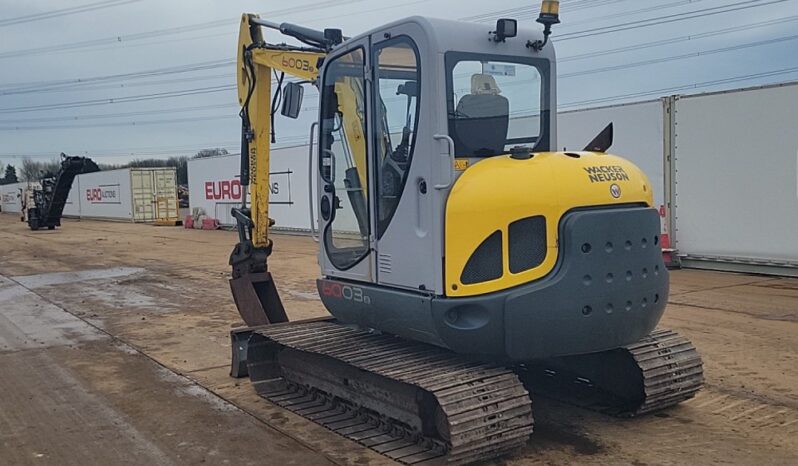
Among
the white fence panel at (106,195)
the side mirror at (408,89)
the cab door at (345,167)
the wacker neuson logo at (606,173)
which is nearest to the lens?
the wacker neuson logo at (606,173)

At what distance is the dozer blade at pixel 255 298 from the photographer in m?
7.39

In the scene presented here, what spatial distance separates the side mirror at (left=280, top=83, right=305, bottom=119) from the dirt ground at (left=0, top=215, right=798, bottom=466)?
2.44m

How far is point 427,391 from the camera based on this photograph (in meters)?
4.54

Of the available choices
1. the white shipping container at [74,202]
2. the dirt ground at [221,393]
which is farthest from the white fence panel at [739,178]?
the white shipping container at [74,202]

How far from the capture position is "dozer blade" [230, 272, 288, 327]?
7391mm

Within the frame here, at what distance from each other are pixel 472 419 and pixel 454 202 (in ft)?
4.27

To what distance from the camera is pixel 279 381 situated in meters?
6.49

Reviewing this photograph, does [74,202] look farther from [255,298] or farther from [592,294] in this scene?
[592,294]

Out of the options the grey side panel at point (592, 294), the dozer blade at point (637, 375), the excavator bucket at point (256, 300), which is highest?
the grey side panel at point (592, 294)

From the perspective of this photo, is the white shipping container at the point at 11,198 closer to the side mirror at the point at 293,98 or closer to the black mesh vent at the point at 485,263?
the side mirror at the point at 293,98

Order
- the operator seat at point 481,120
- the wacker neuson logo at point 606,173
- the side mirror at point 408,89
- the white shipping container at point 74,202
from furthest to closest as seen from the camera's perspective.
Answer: the white shipping container at point 74,202 < the side mirror at point 408,89 < the operator seat at point 481,120 < the wacker neuson logo at point 606,173

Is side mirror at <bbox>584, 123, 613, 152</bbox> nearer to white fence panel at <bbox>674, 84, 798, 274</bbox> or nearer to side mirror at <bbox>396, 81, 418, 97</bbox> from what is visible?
side mirror at <bbox>396, 81, 418, 97</bbox>

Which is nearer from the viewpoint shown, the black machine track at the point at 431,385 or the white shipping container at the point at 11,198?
the black machine track at the point at 431,385

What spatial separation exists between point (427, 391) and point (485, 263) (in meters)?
0.85
